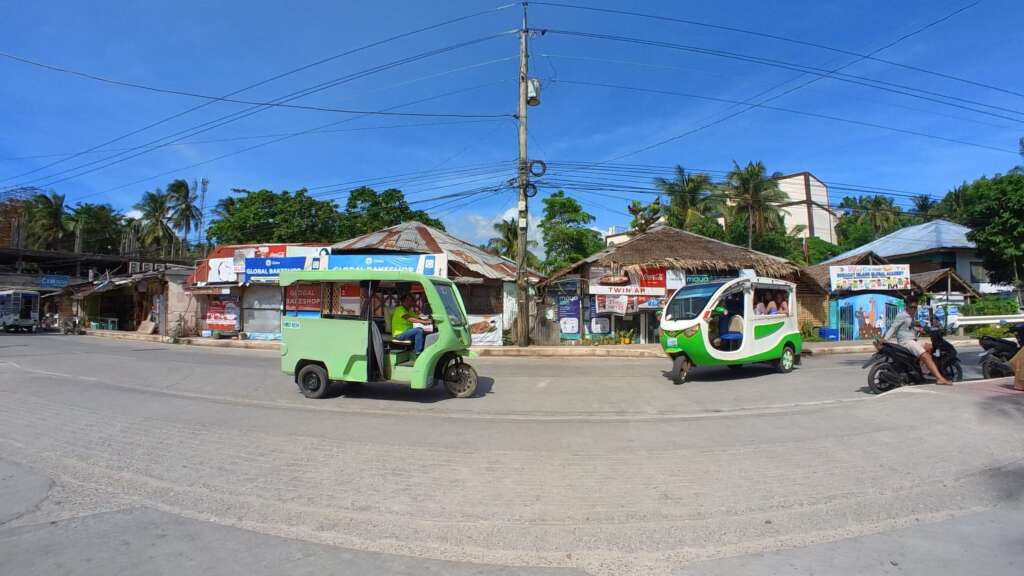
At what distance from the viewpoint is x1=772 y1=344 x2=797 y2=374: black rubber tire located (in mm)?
12795

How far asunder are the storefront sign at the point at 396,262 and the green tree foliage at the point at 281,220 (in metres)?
14.1

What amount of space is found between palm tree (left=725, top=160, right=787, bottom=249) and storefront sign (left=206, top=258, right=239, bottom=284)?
3075 cm

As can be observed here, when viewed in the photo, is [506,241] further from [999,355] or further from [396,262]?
[999,355]

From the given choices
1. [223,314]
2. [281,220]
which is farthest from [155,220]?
[223,314]

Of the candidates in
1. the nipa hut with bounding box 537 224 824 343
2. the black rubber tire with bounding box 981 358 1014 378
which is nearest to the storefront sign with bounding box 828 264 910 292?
the nipa hut with bounding box 537 224 824 343

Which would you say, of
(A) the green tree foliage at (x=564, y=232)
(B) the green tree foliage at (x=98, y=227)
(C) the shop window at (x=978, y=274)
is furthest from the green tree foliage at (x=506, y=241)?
(B) the green tree foliage at (x=98, y=227)

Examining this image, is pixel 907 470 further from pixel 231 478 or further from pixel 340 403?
pixel 340 403

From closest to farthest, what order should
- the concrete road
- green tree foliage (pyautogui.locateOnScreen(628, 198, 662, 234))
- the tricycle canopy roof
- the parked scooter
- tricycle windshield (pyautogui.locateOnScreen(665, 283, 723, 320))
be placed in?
the concrete road
the tricycle canopy roof
the parked scooter
tricycle windshield (pyautogui.locateOnScreen(665, 283, 723, 320))
green tree foliage (pyautogui.locateOnScreen(628, 198, 662, 234))

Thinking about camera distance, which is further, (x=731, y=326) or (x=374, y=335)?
(x=731, y=326)

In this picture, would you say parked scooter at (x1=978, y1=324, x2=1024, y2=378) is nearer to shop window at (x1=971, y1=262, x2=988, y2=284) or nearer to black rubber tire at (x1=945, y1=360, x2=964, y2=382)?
black rubber tire at (x1=945, y1=360, x2=964, y2=382)

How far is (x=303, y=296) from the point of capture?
11.7 metres

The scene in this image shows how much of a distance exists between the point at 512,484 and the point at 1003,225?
30.1m

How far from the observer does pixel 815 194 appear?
67.1 meters

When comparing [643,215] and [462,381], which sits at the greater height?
[643,215]
